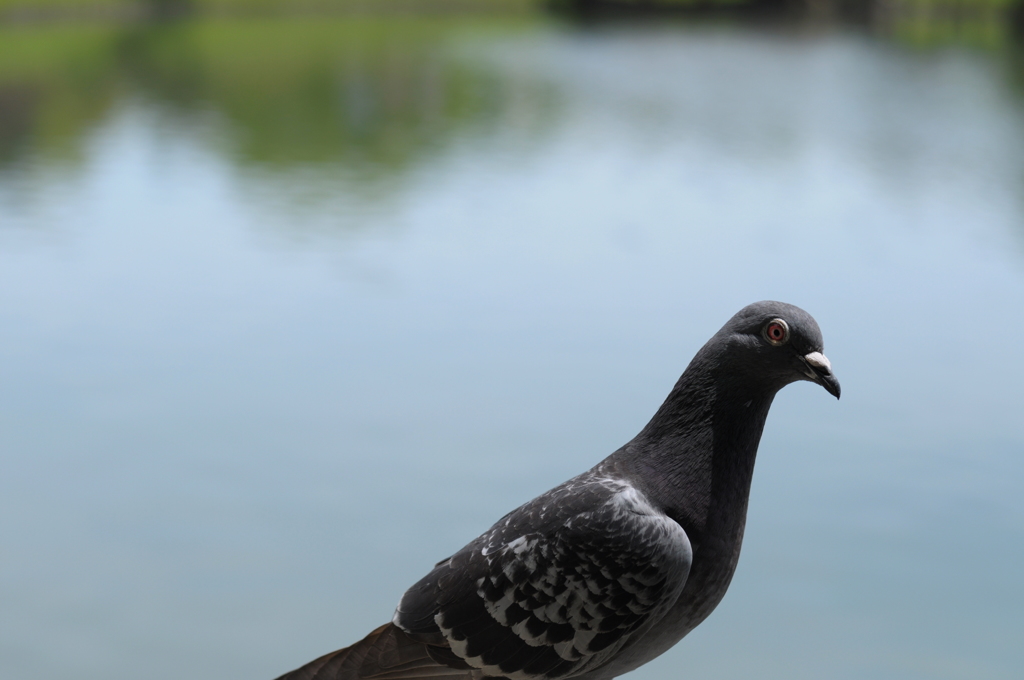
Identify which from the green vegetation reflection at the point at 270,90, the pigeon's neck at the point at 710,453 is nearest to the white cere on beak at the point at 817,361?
the pigeon's neck at the point at 710,453

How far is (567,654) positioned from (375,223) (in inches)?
351

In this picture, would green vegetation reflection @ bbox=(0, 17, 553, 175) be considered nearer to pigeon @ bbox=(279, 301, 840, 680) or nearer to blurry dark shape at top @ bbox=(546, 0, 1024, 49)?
pigeon @ bbox=(279, 301, 840, 680)

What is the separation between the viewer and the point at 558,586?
353cm

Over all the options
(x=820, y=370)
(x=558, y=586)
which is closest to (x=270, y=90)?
(x=558, y=586)

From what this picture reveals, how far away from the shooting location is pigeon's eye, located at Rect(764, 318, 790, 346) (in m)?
3.27

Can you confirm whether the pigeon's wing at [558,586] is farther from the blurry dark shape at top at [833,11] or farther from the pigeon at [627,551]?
the blurry dark shape at top at [833,11]

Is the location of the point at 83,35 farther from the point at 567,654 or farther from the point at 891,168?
the point at 567,654

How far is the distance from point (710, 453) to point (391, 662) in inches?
50.8

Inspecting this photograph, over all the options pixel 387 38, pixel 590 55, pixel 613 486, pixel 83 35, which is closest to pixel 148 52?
pixel 83 35

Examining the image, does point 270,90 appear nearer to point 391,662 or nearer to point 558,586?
point 391,662

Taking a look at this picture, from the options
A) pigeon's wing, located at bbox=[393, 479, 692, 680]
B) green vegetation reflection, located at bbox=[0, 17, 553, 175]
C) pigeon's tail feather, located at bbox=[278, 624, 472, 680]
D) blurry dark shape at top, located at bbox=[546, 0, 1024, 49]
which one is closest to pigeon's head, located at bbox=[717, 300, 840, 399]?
pigeon's wing, located at bbox=[393, 479, 692, 680]

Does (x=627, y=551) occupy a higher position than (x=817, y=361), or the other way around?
(x=817, y=361)

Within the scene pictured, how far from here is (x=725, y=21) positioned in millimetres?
39719

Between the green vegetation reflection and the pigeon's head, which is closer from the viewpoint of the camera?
the pigeon's head
